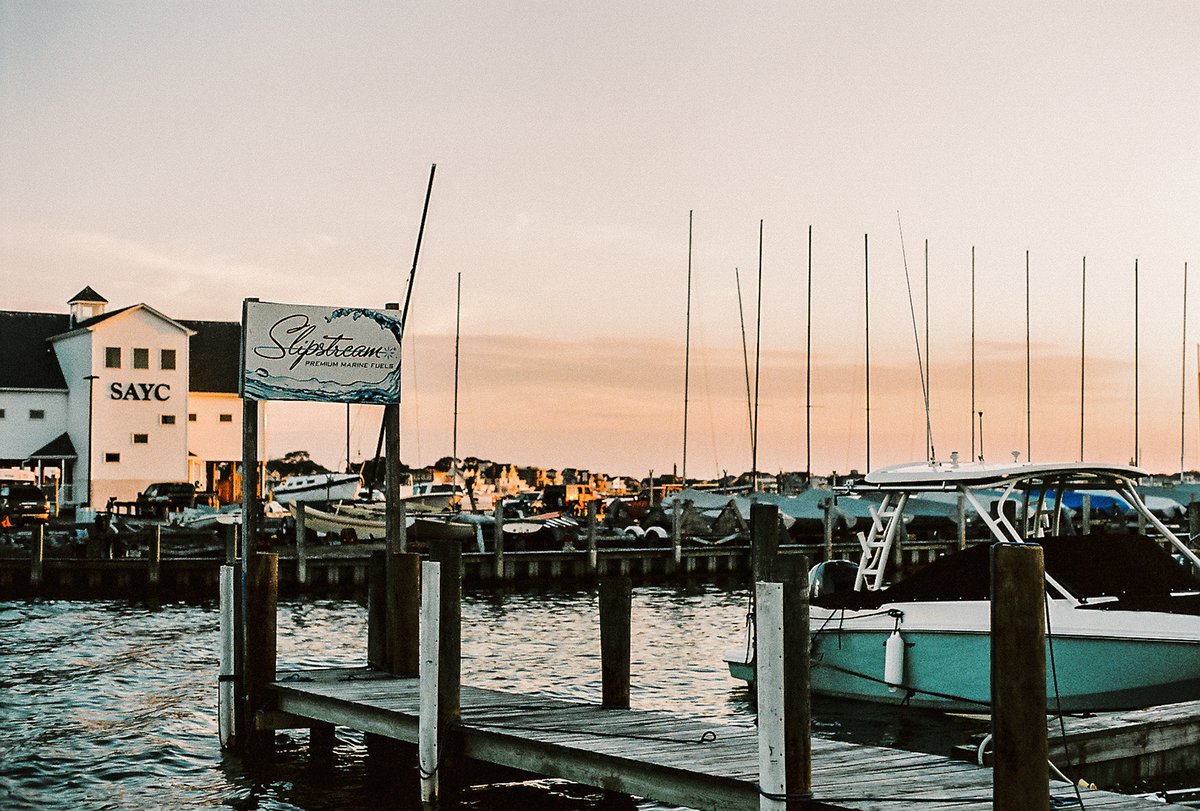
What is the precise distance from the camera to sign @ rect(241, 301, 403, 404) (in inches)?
615

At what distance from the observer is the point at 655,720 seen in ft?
42.7

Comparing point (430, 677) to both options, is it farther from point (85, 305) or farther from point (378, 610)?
point (85, 305)

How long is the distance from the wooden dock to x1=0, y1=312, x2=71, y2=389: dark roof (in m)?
62.8

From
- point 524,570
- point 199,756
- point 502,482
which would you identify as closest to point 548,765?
point 199,756

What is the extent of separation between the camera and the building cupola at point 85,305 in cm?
7619

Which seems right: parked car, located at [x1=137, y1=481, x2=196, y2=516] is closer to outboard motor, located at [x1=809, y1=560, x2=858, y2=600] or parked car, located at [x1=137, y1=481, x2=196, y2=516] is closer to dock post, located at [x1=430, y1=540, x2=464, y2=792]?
outboard motor, located at [x1=809, y1=560, x2=858, y2=600]

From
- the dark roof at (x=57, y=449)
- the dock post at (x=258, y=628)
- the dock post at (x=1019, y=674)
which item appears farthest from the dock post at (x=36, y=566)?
the dock post at (x=1019, y=674)

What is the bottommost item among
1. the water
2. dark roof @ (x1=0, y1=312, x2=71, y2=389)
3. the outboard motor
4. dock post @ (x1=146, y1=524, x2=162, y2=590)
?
the water

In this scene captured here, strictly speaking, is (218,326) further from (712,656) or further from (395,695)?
(395,695)

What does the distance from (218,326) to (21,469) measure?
15991 mm

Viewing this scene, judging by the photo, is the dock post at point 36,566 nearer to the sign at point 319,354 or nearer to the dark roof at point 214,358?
the sign at point 319,354

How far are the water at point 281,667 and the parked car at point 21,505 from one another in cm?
2263

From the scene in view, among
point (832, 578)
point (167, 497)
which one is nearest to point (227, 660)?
point (832, 578)

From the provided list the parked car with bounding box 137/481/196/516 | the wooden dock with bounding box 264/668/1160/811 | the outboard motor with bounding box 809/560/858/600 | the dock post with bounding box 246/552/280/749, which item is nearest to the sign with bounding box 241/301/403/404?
the dock post with bounding box 246/552/280/749
